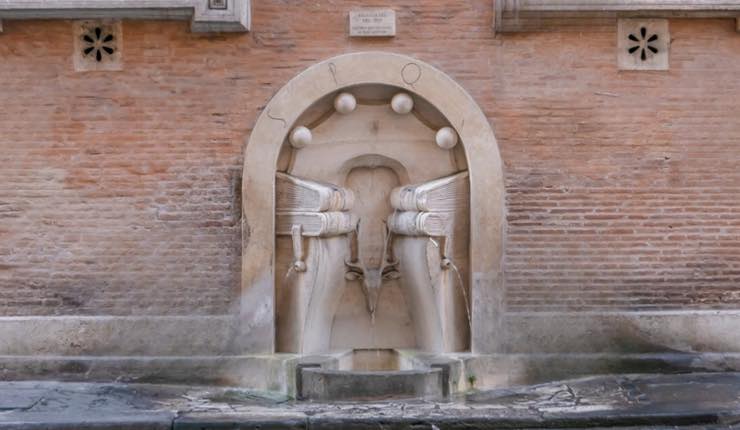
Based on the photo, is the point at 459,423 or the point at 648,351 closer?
the point at 459,423

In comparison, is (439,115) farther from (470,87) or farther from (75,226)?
(75,226)

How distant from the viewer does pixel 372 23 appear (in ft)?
28.4

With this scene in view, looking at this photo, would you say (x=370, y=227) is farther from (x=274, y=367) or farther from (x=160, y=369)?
(x=160, y=369)

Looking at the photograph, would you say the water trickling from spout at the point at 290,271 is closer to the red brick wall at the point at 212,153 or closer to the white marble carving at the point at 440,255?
the red brick wall at the point at 212,153

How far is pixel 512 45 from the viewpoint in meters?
8.73

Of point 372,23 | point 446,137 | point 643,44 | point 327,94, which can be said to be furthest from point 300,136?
point 643,44

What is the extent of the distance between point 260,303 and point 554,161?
2.48m

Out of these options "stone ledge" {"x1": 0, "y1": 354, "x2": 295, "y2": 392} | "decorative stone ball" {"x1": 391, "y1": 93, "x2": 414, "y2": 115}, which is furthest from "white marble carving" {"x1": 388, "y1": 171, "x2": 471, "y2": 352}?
"stone ledge" {"x1": 0, "y1": 354, "x2": 295, "y2": 392}

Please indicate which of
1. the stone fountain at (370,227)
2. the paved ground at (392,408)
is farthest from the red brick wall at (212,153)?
the paved ground at (392,408)

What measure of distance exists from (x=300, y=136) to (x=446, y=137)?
111cm

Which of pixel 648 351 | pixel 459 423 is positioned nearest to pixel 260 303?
pixel 459 423

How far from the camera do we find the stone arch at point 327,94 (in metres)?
8.63

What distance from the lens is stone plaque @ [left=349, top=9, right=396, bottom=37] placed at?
866 cm

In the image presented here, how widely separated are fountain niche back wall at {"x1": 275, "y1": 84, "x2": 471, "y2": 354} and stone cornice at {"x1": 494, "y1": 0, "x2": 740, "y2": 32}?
0.93 meters
